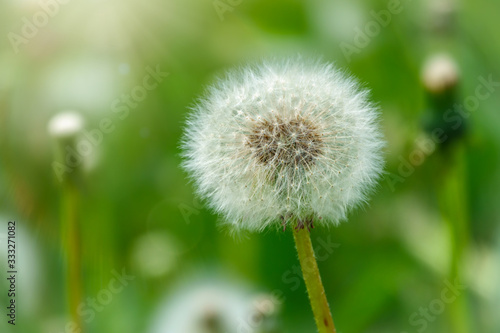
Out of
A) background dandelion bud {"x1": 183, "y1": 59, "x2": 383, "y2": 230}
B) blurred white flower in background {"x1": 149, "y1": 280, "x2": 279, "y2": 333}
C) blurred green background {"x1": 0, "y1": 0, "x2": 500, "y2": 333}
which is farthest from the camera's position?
blurred green background {"x1": 0, "y1": 0, "x2": 500, "y2": 333}

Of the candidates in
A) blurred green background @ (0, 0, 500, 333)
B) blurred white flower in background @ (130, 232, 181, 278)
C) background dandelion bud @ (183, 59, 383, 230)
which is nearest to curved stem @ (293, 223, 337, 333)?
background dandelion bud @ (183, 59, 383, 230)

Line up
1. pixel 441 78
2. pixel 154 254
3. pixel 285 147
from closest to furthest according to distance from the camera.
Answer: pixel 285 147
pixel 441 78
pixel 154 254

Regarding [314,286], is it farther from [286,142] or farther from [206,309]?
[206,309]

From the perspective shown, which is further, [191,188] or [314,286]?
[191,188]

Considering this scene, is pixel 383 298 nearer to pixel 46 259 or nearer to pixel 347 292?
pixel 347 292

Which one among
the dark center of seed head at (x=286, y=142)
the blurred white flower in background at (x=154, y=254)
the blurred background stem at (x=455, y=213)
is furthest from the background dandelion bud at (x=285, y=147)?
the blurred white flower in background at (x=154, y=254)

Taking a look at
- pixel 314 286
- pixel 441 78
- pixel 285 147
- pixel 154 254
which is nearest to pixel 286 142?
pixel 285 147

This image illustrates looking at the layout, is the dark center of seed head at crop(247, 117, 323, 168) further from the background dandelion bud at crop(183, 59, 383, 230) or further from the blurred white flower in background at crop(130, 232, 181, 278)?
the blurred white flower in background at crop(130, 232, 181, 278)
